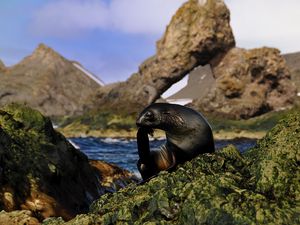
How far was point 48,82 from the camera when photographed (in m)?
119

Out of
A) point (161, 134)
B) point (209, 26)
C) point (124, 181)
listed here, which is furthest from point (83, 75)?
point (124, 181)

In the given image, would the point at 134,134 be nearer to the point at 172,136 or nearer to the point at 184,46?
the point at 184,46

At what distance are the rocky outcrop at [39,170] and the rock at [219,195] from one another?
3404 millimetres

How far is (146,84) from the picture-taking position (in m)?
65.9

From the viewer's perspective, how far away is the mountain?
112438 millimetres

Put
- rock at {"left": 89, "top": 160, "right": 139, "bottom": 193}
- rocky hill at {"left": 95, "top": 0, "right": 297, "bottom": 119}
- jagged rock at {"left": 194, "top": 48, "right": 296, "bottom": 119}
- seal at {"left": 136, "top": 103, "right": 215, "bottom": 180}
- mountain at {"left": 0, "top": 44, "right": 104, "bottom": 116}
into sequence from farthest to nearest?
mountain at {"left": 0, "top": 44, "right": 104, "bottom": 116} → rocky hill at {"left": 95, "top": 0, "right": 297, "bottom": 119} → jagged rock at {"left": 194, "top": 48, "right": 296, "bottom": 119} → rock at {"left": 89, "top": 160, "right": 139, "bottom": 193} → seal at {"left": 136, "top": 103, "right": 215, "bottom": 180}

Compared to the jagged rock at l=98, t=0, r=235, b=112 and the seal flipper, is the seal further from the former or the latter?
the jagged rock at l=98, t=0, r=235, b=112

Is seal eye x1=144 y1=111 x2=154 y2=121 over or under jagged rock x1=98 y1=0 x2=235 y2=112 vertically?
under

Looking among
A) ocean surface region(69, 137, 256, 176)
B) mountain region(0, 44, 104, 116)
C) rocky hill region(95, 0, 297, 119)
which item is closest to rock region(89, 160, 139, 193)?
ocean surface region(69, 137, 256, 176)

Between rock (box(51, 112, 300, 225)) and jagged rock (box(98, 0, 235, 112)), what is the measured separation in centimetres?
5495

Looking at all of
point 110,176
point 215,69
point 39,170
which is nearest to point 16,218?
point 39,170

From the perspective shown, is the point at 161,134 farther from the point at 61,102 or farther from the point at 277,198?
the point at 61,102

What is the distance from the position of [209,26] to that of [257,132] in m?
18.9

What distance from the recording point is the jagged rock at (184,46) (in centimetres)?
6175
